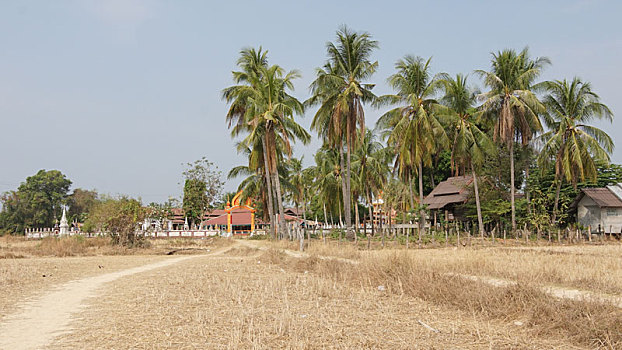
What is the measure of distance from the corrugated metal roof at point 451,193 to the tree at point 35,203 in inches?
2301

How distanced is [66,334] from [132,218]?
25249mm

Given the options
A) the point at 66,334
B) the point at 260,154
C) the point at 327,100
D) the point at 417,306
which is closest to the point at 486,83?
the point at 327,100

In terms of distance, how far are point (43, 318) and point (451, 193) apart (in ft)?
120

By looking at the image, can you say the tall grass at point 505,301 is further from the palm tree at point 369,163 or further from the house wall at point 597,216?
the palm tree at point 369,163

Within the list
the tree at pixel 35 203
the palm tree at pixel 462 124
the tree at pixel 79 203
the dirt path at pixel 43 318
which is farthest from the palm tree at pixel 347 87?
the tree at pixel 79 203

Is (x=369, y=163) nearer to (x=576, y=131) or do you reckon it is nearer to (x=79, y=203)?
(x=576, y=131)

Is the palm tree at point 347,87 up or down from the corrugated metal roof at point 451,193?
up

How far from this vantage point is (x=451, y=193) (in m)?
41.2

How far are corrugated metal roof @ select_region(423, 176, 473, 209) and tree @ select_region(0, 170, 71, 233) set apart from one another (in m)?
58.5

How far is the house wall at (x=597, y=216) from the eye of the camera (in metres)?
32.8

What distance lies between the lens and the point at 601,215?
33031 mm

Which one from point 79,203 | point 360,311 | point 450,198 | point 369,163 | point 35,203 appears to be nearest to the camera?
point 360,311

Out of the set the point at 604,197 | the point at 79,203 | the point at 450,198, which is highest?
the point at 79,203

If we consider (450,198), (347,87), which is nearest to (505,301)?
(347,87)
